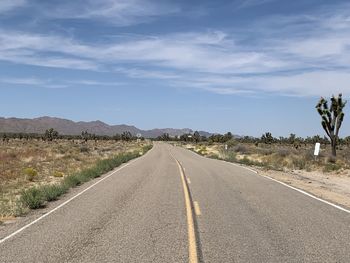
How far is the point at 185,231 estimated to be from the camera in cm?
1045

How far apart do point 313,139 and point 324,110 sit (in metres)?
100

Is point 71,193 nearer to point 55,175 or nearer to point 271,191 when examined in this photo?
point 271,191

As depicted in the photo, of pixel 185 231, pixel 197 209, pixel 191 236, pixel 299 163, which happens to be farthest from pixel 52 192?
pixel 299 163

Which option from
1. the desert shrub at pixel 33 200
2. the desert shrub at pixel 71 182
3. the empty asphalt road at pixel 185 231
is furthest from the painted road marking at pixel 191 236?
the desert shrub at pixel 71 182

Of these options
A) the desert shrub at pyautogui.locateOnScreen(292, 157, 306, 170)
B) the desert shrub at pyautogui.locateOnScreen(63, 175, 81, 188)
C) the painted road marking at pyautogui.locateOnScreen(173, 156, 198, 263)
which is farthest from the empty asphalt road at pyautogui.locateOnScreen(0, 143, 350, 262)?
the desert shrub at pyautogui.locateOnScreen(292, 157, 306, 170)

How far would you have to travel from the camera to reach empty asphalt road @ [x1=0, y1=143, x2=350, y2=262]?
8367mm

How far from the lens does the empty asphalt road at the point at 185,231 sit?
837 centimetres

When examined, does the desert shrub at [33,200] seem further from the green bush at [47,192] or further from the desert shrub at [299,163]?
the desert shrub at [299,163]

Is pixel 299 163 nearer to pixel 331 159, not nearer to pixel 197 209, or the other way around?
pixel 331 159

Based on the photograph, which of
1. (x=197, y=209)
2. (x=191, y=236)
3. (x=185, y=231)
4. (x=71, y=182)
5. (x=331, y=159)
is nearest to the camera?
(x=191, y=236)

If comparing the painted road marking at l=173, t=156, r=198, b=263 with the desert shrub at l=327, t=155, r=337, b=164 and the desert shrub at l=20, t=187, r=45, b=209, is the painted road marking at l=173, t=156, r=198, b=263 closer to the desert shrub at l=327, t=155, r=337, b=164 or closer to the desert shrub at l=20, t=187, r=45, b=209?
the desert shrub at l=20, t=187, r=45, b=209

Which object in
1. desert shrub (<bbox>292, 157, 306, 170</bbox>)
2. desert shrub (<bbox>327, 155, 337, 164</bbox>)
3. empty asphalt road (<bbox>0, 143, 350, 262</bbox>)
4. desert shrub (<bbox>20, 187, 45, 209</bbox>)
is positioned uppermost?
desert shrub (<bbox>327, 155, 337, 164</bbox>)

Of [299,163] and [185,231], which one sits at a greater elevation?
[299,163]

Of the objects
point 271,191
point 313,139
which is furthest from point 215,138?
point 271,191
